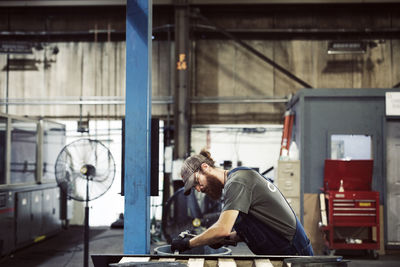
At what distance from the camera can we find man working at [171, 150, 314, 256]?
2.25 m

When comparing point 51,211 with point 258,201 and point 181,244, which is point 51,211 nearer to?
point 181,244

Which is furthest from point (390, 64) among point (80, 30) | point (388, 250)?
point (80, 30)

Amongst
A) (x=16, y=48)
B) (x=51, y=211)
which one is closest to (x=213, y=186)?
(x=51, y=211)

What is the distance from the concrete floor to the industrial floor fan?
1855 mm

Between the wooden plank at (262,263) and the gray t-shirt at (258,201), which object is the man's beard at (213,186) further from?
the wooden plank at (262,263)

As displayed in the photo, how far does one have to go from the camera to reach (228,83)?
935 cm

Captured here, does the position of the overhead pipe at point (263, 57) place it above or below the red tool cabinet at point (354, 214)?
above

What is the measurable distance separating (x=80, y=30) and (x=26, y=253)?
17.7 ft

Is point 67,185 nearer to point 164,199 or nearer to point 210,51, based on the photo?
point 164,199

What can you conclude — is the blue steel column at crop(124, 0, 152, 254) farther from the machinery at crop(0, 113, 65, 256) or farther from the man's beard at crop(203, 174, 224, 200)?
the machinery at crop(0, 113, 65, 256)

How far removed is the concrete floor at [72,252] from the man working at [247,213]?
3767 mm

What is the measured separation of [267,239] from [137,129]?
1.14m

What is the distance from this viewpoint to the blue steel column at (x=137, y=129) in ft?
9.05

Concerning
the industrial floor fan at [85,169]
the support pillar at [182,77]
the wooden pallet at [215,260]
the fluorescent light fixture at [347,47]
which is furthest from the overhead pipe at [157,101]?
the wooden pallet at [215,260]
